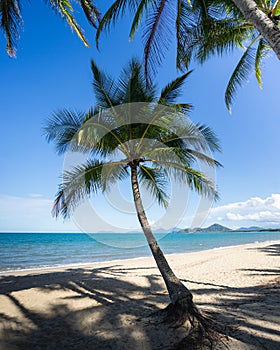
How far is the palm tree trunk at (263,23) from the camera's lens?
295 cm

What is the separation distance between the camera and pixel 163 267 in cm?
466

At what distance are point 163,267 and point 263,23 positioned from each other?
428 cm

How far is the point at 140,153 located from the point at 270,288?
5.18 metres

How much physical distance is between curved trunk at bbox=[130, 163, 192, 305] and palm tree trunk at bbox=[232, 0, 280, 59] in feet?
11.6

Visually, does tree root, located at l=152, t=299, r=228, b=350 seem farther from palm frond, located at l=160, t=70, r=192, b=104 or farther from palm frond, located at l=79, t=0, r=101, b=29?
palm frond, located at l=79, t=0, r=101, b=29

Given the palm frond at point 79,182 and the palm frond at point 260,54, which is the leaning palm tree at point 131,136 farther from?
the palm frond at point 260,54

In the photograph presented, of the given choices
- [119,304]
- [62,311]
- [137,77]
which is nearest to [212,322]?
[119,304]

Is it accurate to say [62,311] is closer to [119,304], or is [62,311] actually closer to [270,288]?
[119,304]

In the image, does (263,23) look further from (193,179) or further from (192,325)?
(192,325)

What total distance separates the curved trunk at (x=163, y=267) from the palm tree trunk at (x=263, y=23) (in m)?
3.53

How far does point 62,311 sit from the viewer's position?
205 inches

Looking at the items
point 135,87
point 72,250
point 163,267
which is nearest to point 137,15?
point 135,87

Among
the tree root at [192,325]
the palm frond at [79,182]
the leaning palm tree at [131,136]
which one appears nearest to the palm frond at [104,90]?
the leaning palm tree at [131,136]

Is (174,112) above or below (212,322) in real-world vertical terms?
above
